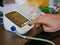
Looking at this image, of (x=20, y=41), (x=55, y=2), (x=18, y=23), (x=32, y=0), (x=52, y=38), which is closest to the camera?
(x=20, y=41)

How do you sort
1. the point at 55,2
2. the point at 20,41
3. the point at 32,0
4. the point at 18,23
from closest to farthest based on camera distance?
the point at 20,41 → the point at 18,23 → the point at 32,0 → the point at 55,2

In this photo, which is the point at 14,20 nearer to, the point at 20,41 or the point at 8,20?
the point at 8,20

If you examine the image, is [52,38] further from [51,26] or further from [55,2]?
[55,2]

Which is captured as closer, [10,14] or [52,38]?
[10,14]

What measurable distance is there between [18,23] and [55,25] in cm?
20

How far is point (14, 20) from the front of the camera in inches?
34.5

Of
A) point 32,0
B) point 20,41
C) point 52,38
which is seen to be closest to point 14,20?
point 20,41

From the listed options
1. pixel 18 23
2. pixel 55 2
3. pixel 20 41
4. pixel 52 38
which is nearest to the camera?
pixel 20 41

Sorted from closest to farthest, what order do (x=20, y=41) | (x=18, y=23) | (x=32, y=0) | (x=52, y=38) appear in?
(x=20, y=41) < (x=18, y=23) < (x=52, y=38) < (x=32, y=0)

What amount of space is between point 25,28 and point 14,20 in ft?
0.25

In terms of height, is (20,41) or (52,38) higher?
(20,41)

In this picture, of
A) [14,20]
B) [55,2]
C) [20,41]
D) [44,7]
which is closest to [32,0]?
[44,7]

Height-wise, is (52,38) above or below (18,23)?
below

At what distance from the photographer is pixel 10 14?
918 mm
